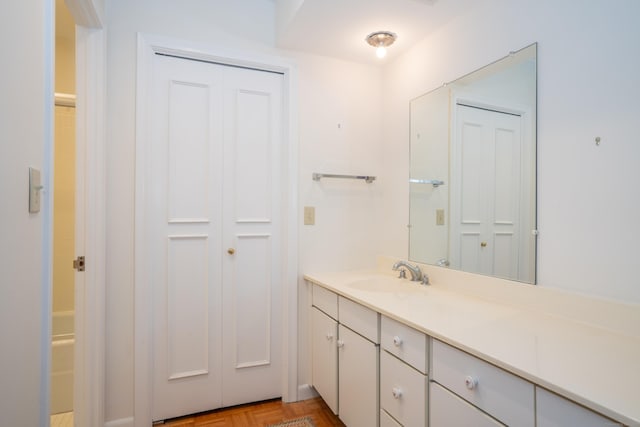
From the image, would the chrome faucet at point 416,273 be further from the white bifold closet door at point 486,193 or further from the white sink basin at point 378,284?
the white bifold closet door at point 486,193

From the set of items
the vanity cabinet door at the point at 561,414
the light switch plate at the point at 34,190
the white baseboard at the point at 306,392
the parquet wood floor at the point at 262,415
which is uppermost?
the light switch plate at the point at 34,190

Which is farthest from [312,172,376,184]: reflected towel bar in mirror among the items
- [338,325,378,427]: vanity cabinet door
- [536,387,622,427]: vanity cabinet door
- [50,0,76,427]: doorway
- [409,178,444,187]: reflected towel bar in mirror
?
[50,0,76,427]: doorway

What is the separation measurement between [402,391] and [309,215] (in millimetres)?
1165

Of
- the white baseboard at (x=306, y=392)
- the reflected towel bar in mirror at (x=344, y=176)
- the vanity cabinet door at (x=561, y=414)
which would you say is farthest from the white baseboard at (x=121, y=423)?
the vanity cabinet door at (x=561, y=414)

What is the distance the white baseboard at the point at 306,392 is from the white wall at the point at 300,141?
0.04m

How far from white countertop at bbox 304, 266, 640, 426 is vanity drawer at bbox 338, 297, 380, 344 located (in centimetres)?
6

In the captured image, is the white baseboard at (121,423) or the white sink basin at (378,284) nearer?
the white baseboard at (121,423)

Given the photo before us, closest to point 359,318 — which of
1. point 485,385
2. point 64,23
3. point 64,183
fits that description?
point 485,385

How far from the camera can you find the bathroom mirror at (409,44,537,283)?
1.42m

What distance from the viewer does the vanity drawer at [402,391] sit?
1.19 meters

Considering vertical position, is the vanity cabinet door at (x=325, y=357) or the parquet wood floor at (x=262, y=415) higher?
the vanity cabinet door at (x=325, y=357)

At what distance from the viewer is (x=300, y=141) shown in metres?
2.14

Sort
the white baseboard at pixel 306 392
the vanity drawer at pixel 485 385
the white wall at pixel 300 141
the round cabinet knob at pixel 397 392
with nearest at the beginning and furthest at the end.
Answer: the vanity drawer at pixel 485 385, the round cabinet knob at pixel 397 392, the white wall at pixel 300 141, the white baseboard at pixel 306 392

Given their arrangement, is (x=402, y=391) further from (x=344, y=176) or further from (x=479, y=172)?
(x=344, y=176)
